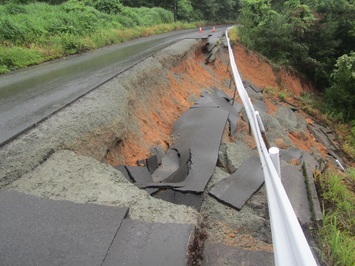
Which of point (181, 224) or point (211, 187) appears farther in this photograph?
point (211, 187)

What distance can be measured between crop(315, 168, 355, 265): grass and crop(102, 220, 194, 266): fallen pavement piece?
4.67 feet

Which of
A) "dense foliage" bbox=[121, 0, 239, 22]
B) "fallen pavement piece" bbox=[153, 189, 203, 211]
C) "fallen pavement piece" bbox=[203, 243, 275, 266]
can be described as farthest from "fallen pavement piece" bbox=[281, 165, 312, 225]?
"dense foliage" bbox=[121, 0, 239, 22]

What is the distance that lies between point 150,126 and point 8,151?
110 inches

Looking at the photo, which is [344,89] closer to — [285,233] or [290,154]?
[290,154]

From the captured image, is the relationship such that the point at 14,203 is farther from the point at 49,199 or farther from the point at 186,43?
the point at 186,43

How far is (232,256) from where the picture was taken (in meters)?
2.46

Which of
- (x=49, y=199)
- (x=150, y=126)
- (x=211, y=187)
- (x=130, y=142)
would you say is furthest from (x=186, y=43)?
(x=49, y=199)

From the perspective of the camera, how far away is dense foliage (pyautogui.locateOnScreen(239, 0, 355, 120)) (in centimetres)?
1535

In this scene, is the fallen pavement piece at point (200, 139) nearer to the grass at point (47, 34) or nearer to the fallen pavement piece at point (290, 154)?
the fallen pavement piece at point (290, 154)

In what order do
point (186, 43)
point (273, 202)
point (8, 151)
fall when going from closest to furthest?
point (273, 202) → point (8, 151) → point (186, 43)

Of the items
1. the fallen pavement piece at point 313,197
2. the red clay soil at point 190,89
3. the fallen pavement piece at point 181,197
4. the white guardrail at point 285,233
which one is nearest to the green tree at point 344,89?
the red clay soil at point 190,89

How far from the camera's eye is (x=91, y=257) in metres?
2.11

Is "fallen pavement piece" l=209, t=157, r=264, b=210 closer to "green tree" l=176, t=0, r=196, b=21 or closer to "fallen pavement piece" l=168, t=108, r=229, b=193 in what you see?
"fallen pavement piece" l=168, t=108, r=229, b=193

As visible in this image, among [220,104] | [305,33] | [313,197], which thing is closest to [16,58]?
[220,104]
